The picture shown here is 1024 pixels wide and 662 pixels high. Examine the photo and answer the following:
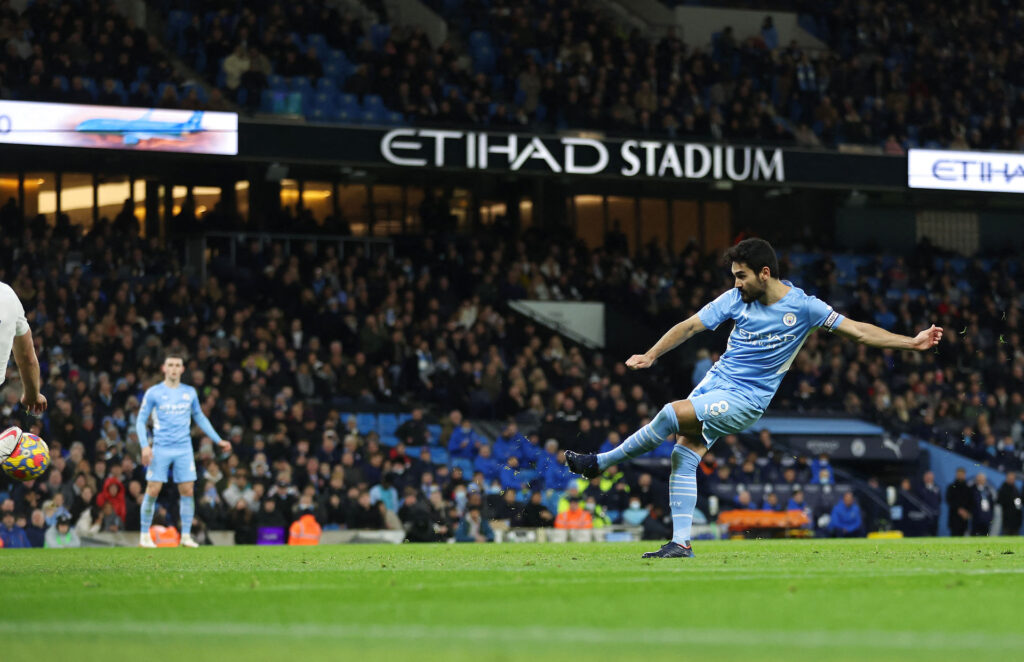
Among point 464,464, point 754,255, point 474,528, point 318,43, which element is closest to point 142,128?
point 318,43

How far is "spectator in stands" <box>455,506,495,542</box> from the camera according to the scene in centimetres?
2225

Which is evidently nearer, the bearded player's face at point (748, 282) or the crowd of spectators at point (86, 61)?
the bearded player's face at point (748, 282)

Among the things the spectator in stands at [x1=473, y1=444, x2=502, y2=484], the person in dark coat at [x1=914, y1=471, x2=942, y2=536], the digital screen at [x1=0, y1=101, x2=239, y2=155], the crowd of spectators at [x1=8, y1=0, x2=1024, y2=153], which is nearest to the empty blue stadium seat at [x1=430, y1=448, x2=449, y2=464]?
the spectator in stands at [x1=473, y1=444, x2=502, y2=484]

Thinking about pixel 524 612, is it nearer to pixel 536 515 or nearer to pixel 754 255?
pixel 754 255

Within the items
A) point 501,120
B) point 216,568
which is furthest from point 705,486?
point 216,568

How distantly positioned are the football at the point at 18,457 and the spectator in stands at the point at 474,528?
1332 cm

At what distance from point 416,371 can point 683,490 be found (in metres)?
17.0

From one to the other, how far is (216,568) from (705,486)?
16.0 metres

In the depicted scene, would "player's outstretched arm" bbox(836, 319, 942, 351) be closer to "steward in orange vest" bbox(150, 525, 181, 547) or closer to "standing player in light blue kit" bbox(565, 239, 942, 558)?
"standing player in light blue kit" bbox(565, 239, 942, 558)

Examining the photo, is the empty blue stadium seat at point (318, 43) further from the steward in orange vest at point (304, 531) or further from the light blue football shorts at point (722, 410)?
the light blue football shorts at point (722, 410)

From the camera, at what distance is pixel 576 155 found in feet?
96.2

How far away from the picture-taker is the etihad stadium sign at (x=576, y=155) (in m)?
28.4

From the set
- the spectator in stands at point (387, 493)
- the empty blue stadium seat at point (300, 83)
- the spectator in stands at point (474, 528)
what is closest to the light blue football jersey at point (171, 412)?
the spectator in stands at point (387, 493)

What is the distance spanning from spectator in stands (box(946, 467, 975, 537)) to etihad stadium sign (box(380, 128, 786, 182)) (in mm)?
7453
